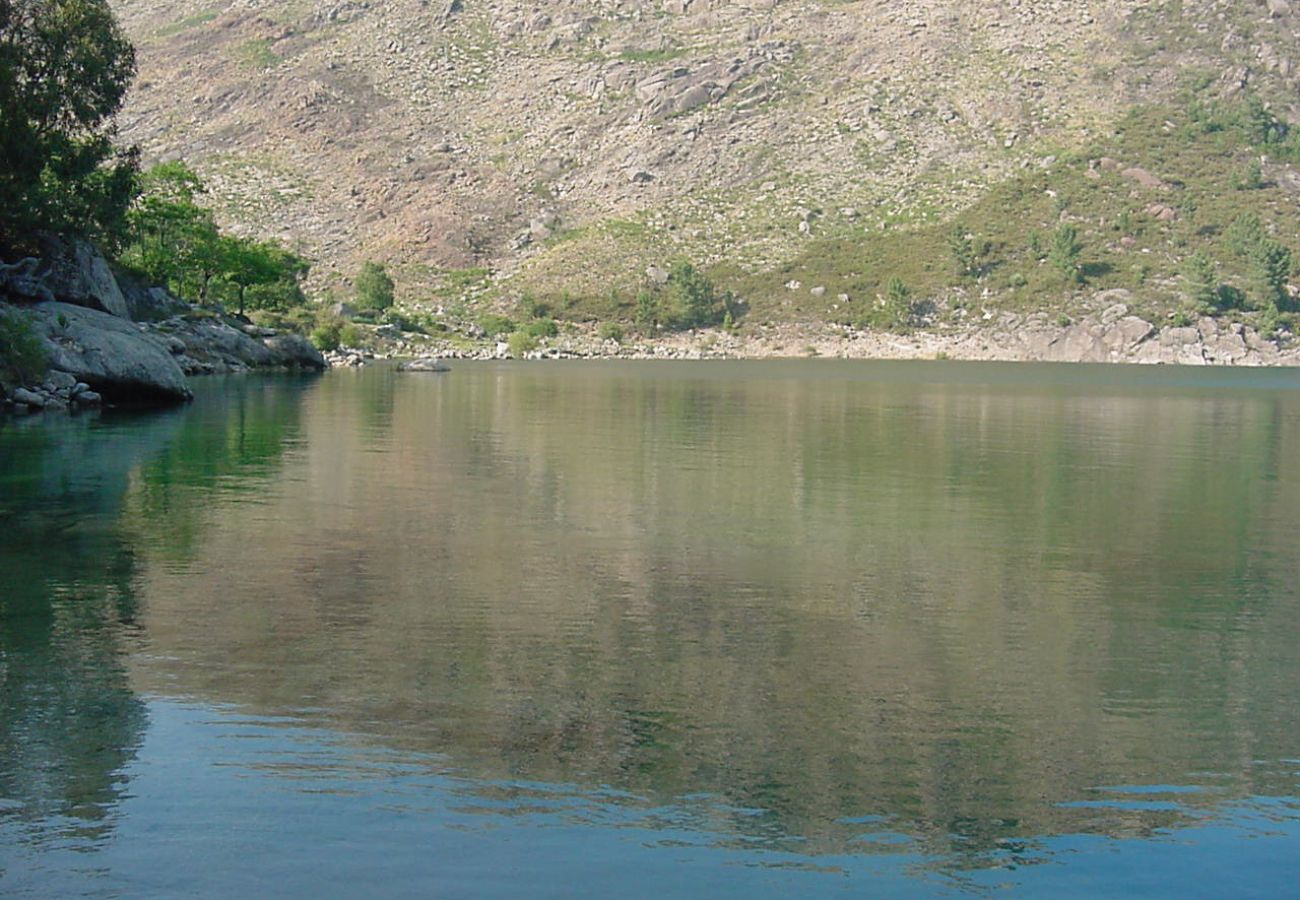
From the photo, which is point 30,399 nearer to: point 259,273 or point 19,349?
point 19,349

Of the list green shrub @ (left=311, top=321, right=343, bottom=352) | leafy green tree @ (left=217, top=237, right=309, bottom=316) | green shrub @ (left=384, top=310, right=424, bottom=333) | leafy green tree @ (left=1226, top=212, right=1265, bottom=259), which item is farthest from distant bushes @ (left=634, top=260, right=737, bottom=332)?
leafy green tree @ (left=1226, top=212, right=1265, bottom=259)

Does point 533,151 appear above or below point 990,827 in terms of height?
above

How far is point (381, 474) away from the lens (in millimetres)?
28016

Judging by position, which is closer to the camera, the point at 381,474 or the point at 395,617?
the point at 395,617

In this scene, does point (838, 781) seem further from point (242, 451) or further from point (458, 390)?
point (458, 390)

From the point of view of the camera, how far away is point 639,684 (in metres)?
12.0

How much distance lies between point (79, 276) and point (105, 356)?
8146 millimetres

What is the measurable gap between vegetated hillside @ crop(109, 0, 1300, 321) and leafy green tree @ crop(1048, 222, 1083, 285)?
157 centimetres

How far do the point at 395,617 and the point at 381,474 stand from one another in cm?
1390

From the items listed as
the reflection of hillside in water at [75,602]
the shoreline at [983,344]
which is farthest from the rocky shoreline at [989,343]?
the reflection of hillside in water at [75,602]

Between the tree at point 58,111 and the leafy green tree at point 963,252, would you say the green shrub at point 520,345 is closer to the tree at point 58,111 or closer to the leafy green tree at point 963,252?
the leafy green tree at point 963,252

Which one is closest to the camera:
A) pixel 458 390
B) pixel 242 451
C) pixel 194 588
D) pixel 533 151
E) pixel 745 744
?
pixel 745 744

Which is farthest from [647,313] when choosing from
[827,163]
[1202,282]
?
[1202,282]

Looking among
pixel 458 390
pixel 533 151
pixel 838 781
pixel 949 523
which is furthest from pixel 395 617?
pixel 533 151
